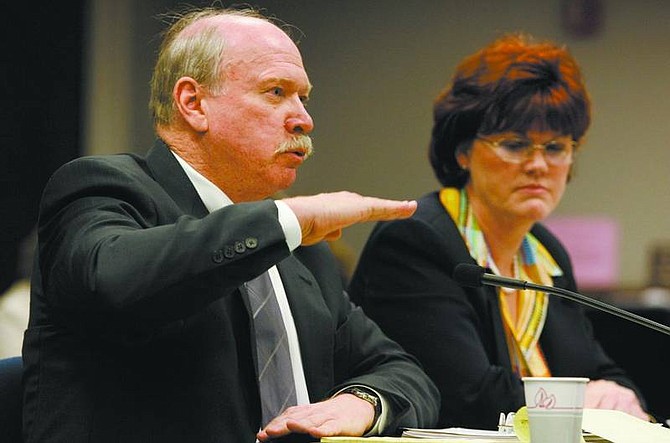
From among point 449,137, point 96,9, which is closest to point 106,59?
point 96,9

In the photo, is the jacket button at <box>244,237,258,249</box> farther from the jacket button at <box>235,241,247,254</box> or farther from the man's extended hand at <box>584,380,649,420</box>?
the man's extended hand at <box>584,380,649,420</box>

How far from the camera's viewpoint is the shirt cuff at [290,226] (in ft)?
5.22

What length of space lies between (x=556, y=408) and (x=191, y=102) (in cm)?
92

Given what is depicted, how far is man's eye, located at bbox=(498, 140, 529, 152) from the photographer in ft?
9.25

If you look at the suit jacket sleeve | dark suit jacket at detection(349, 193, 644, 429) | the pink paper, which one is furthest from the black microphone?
the pink paper

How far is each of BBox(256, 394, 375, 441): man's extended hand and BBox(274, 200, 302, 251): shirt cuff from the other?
10.5 inches

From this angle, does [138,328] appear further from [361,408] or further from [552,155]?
[552,155]

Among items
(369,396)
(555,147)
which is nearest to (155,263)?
(369,396)

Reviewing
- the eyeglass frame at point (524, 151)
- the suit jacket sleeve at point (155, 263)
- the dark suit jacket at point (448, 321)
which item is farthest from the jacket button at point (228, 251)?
the eyeglass frame at point (524, 151)

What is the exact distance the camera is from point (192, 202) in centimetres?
192

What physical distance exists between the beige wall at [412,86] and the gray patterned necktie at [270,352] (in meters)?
4.24

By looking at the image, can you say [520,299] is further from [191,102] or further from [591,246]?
[591,246]

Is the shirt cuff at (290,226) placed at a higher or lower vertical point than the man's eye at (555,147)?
higher

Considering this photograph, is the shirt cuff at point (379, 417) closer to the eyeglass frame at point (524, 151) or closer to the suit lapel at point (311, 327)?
the suit lapel at point (311, 327)
